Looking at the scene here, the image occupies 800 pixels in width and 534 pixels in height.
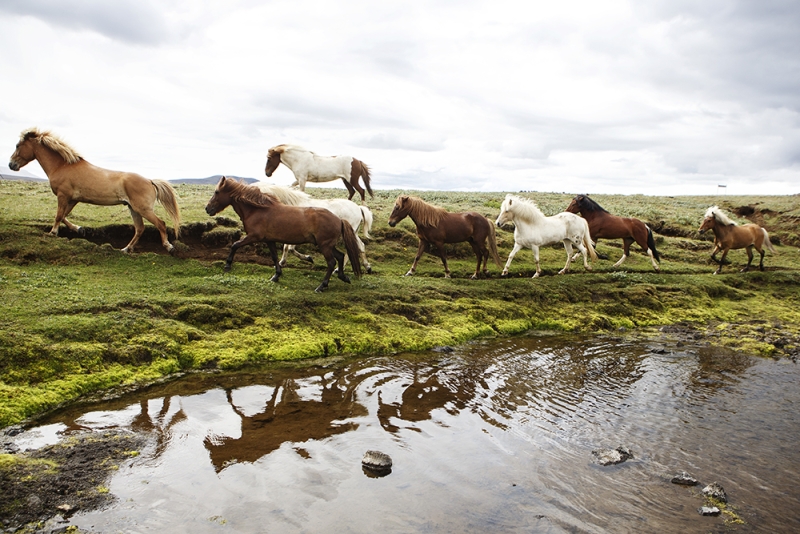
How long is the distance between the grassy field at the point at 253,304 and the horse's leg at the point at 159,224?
35 centimetres

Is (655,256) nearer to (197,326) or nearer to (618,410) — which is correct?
(618,410)

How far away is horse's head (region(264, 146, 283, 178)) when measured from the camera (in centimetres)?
1700

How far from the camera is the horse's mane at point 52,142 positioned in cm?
1246

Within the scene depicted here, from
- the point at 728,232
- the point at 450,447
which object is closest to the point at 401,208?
the point at 450,447

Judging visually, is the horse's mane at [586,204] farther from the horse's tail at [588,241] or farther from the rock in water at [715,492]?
the rock in water at [715,492]

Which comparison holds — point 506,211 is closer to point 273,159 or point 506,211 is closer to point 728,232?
point 273,159

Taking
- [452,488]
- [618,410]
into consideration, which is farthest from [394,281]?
[452,488]

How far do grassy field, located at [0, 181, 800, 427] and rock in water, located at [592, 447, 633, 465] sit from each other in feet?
15.3

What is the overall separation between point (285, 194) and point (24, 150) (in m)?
6.43

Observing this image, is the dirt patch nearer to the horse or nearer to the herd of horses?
the herd of horses

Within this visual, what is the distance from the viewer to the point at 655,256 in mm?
18859

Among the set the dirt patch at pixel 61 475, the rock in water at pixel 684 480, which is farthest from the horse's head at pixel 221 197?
the rock in water at pixel 684 480

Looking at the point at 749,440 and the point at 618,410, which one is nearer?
the point at 749,440

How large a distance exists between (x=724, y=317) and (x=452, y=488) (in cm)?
1256
